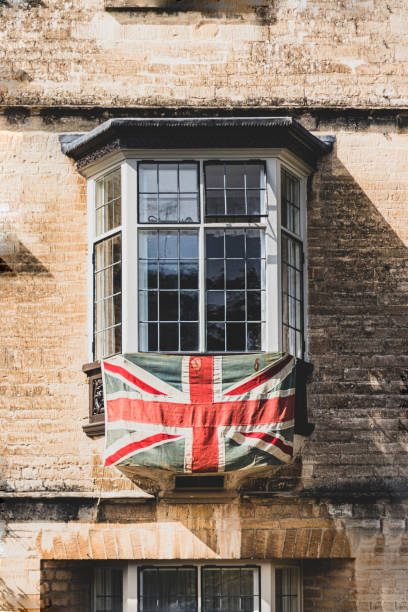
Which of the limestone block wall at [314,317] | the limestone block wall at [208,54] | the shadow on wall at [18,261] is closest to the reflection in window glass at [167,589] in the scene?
the limestone block wall at [314,317]

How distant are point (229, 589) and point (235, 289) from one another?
352cm

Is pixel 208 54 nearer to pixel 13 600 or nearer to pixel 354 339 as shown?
pixel 354 339

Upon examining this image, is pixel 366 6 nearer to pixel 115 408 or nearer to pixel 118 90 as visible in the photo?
pixel 118 90

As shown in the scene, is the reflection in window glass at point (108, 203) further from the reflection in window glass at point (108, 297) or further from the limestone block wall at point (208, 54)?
the limestone block wall at point (208, 54)

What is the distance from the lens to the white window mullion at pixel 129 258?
14.3m

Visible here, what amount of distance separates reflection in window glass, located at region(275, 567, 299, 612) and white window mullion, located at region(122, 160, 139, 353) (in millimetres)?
3239

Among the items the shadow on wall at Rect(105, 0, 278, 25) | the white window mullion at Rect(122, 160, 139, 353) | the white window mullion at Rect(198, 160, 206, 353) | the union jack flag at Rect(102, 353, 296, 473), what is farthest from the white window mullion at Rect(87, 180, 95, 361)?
Answer: the shadow on wall at Rect(105, 0, 278, 25)

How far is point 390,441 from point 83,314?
13.0ft

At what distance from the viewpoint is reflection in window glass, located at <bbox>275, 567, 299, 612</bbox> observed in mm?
14711

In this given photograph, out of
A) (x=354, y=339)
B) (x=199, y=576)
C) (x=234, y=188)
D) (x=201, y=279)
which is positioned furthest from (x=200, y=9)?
(x=199, y=576)

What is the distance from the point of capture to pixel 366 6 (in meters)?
15.8

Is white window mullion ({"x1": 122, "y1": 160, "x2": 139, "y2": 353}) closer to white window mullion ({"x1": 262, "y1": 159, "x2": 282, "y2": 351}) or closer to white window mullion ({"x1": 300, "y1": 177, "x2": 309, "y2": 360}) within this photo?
white window mullion ({"x1": 262, "y1": 159, "x2": 282, "y2": 351})

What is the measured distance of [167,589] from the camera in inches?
575

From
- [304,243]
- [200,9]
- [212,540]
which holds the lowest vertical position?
[212,540]
